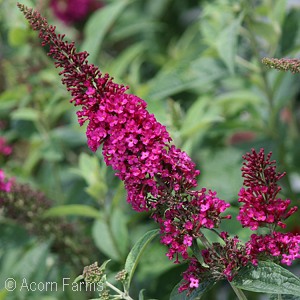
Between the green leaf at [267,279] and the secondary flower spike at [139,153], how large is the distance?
0.38 ft

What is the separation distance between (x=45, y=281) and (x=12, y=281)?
6.5 inches

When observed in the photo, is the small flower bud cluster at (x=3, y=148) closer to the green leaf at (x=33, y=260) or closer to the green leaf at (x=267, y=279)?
the green leaf at (x=33, y=260)

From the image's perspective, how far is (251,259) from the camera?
1254mm

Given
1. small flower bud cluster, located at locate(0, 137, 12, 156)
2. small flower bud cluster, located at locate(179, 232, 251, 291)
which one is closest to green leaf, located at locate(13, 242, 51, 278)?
small flower bud cluster, located at locate(0, 137, 12, 156)

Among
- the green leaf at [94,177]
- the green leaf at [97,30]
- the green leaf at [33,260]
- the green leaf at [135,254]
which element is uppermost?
the green leaf at [97,30]

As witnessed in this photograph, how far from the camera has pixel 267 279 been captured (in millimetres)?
1225

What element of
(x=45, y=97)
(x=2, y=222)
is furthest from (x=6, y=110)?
(x=2, y=222)

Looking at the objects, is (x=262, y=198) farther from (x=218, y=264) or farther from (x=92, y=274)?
(x=92, y=274)

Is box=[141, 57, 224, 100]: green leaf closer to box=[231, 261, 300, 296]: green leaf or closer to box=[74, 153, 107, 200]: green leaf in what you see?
box=[74, 153, 107, 200]: green leaf

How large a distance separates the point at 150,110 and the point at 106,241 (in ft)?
Answer: 1.57

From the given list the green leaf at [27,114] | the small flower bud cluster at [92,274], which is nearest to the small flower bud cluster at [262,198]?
the small flower bud cluster at [92,274]

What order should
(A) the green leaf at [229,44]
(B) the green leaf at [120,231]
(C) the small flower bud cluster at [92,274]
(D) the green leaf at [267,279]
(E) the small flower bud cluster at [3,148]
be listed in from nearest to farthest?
(D) the green leaf at [267,279]
(C) the small flower bud cluster at [92,274]
(A) the green leaf at [229,44]
(B) the green leaf at [120,231]
(E) the small flower bud cluster at [3,148]

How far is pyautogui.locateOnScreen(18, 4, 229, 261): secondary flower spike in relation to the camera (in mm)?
1233

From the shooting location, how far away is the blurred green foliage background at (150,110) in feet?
7.21
